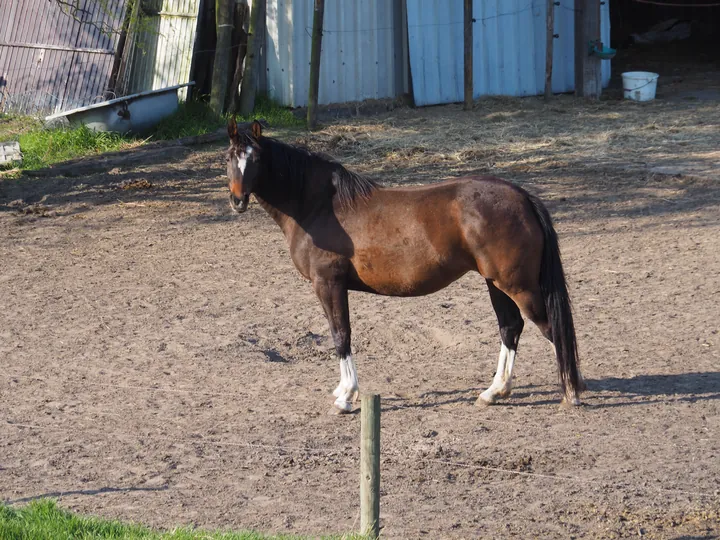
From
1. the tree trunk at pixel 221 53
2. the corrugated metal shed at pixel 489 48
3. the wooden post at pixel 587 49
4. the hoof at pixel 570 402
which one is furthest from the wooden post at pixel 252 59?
the hoof at pixel 570 402

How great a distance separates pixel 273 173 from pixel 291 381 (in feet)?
5.02

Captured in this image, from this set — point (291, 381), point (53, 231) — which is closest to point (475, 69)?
point (53, 231)

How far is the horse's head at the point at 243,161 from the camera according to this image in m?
5.60

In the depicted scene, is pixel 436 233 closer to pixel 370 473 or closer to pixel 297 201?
pixel 297 201

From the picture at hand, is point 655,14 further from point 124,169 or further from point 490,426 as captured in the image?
point 490,426

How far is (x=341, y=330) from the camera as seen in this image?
5891 mm

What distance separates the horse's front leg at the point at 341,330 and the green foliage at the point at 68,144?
26.3 ft

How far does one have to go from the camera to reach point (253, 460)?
204 inches

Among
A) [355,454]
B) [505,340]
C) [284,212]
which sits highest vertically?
[284,212]

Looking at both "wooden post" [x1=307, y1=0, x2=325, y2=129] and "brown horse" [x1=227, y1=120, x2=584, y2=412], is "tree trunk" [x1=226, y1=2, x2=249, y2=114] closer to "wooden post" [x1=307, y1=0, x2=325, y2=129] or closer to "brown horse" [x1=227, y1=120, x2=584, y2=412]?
"wooden post" [x1=307, y1=0, x2=325, y2=129]

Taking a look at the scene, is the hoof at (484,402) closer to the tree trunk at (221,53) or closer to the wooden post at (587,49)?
the tree trunk at (221,53)

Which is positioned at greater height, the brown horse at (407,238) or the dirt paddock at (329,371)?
the brown horse at (407,238)

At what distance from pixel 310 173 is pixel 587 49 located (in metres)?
11.6

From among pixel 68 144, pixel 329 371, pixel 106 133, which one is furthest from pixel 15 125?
pixel 329 371
